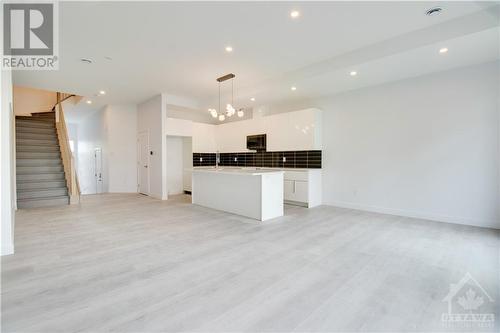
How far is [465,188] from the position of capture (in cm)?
426

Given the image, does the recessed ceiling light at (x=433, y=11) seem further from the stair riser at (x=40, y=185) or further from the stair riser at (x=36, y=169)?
the stair riser at (x=36, y=169)

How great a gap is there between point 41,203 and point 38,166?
1.42m

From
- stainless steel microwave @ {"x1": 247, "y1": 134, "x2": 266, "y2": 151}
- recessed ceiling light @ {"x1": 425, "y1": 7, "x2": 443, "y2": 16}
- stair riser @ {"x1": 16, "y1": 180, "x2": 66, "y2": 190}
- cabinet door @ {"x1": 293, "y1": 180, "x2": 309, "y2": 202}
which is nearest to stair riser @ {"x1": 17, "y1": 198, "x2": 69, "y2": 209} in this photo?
stair riser @ {"x1": 16, "y1": 180, "x2": 66, "y2": 190}

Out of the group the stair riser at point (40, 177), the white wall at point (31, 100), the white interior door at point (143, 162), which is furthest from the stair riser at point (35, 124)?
the white interior door at point (143, 162)

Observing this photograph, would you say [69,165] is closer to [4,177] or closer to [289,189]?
[4,177]

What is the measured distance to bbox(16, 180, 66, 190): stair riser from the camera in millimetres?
5932

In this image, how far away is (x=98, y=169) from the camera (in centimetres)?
942

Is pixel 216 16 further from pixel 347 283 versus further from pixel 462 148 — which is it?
pixel 462 148

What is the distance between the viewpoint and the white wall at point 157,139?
6961 mm

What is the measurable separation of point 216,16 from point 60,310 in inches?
139

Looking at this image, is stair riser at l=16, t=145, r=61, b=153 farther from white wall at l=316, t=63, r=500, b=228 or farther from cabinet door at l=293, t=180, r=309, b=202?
white wall at l=316, t=63, r=500, b=228

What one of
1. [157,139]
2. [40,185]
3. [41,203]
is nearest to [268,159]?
[157,139]

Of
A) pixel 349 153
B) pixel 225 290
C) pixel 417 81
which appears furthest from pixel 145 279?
pixel 417 81

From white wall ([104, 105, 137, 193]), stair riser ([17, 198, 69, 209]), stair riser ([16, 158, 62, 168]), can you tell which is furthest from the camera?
white wall ([104, 105, 137, 193])
